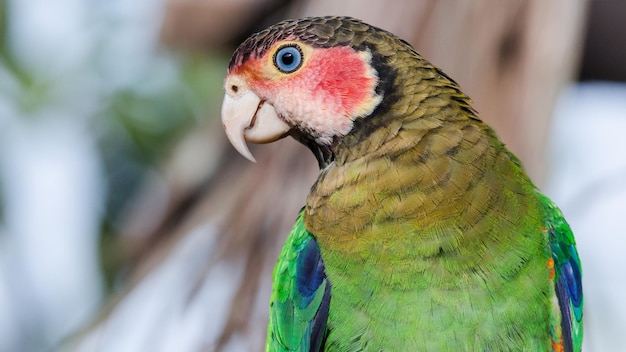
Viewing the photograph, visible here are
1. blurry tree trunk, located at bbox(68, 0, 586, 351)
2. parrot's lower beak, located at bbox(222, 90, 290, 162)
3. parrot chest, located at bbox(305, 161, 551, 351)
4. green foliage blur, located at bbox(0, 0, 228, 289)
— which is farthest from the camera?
green foliage blur, located at bbox(0, 0, 228, 289)

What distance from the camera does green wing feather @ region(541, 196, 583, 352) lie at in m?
0.93

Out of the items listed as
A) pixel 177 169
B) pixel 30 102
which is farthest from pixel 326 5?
pixel 30 102

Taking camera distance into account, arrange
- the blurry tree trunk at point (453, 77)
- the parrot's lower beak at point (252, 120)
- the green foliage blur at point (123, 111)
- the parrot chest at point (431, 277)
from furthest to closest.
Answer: the green foliage blur at point (123, 111) → the blurry tree trunk at point (453, 77) → the parrot's lower beak at point (252, 120) → the parrot chest at point (431, 277)

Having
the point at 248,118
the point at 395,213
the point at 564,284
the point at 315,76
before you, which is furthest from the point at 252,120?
the point at 564,284

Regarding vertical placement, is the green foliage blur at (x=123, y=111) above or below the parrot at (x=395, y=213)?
below

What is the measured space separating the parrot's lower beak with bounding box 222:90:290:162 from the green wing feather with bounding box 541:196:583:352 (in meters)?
0.40

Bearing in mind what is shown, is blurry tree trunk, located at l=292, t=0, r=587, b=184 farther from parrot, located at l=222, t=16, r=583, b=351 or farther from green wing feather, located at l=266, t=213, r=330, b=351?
green wing feather, located at l=266, t=213, r=330, b=351

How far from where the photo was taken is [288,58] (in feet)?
3.12

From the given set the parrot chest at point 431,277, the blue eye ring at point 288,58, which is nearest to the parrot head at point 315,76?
the blue eye ring at point 288,58

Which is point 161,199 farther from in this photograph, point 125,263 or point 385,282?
point 385,282

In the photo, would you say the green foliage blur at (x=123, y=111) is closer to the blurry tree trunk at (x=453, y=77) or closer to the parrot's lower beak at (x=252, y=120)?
the blurry tree trunk at (x=453, y=77)

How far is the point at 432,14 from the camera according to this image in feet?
5.06

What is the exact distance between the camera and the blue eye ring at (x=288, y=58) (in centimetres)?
95

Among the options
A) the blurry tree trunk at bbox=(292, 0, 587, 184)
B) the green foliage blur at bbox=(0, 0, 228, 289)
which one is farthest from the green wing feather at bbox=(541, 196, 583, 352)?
the green foliage blur at bbox=(0, 0, 228, 289)
